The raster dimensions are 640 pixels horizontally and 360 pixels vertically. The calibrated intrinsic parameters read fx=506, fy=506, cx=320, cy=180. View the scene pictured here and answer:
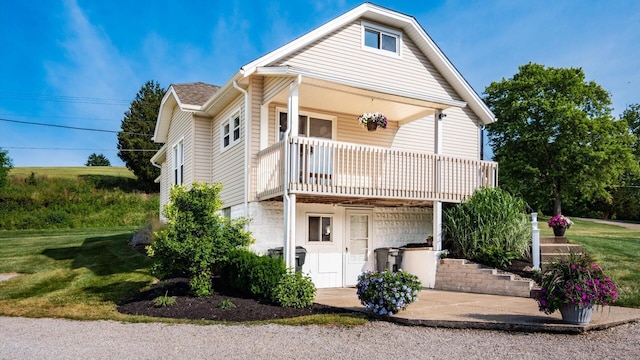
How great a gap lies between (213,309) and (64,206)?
85.7 ft

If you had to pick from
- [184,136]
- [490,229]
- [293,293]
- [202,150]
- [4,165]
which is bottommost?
[293,293]

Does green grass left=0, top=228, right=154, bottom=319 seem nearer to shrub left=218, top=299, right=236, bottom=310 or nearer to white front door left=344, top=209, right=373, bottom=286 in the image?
shrub left=218, top=299, right=236, bottom=310

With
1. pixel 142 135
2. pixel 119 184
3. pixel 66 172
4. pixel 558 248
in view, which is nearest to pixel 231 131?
pixel 558 248

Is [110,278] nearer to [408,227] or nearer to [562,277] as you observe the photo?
[408,227]

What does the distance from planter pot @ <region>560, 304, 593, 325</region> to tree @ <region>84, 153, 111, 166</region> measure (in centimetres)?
7000

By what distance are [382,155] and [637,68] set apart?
2155 centimetres

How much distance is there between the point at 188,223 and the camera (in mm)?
10453

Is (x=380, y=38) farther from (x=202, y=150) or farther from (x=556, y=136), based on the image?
(x=556, y=136)

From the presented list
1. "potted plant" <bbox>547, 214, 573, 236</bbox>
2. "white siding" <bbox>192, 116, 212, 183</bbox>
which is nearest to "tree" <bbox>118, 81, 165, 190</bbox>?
"white siding" <bbox>192, 116, 212, 183</bbox>

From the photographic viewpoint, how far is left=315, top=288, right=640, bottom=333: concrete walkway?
782 cm

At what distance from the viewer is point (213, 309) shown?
953cm

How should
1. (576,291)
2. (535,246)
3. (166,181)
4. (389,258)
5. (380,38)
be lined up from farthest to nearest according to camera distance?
(166,181) < (380,38) < (389,258) < (535,246) < (576,291)

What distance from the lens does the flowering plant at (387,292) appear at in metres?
8.61

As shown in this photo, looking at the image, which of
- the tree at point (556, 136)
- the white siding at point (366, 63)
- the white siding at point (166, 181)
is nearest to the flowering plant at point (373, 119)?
the white siding at point (366, 63)
